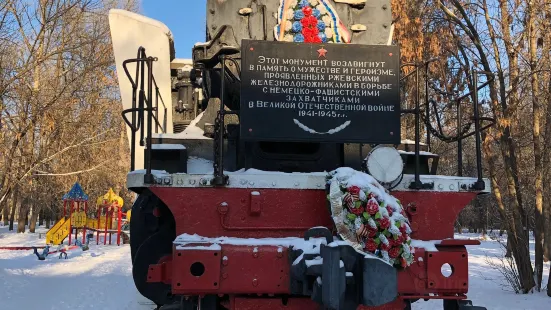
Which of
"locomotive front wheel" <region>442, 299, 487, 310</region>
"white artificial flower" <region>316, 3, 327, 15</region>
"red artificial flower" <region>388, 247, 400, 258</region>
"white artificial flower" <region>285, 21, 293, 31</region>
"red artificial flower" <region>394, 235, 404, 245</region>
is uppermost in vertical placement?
"white artificial flower" <region>316, 3, 327, 15</region>

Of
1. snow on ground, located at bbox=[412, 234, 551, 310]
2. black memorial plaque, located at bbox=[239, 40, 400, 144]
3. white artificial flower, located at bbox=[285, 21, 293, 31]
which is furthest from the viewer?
snow on ground, located at bbox=[412, 234, 551, 310]

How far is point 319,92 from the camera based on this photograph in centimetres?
395

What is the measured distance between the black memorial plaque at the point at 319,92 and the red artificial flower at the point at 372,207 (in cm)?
63

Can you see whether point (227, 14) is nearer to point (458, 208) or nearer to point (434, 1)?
point (458, 208)

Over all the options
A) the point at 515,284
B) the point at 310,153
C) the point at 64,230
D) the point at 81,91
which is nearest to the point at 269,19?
the point at 310,153

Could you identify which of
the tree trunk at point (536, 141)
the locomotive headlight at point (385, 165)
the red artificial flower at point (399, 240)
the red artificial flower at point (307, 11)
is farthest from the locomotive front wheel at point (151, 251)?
the tree trunk at point (536, 141)

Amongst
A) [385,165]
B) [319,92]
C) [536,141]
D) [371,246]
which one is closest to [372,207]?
[371,246]

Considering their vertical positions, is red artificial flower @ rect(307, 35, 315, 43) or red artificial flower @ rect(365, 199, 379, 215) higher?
red artificial flower @ rect(307, 35, 315, 43)

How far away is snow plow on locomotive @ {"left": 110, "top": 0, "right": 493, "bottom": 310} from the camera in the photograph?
3.53 meters

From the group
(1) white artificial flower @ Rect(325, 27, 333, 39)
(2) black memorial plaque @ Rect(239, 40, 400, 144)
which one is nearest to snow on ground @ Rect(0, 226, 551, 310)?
(2) black memorial plaque @ Rect(239, 40, 400, 144)

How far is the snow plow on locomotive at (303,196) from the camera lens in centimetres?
353

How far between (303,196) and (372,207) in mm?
573

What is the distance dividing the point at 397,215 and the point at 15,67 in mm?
10371

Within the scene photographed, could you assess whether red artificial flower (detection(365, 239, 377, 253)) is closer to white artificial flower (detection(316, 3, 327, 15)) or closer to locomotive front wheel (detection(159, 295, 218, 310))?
locomotive front wheel (detection(159, 295, 218, 310))
